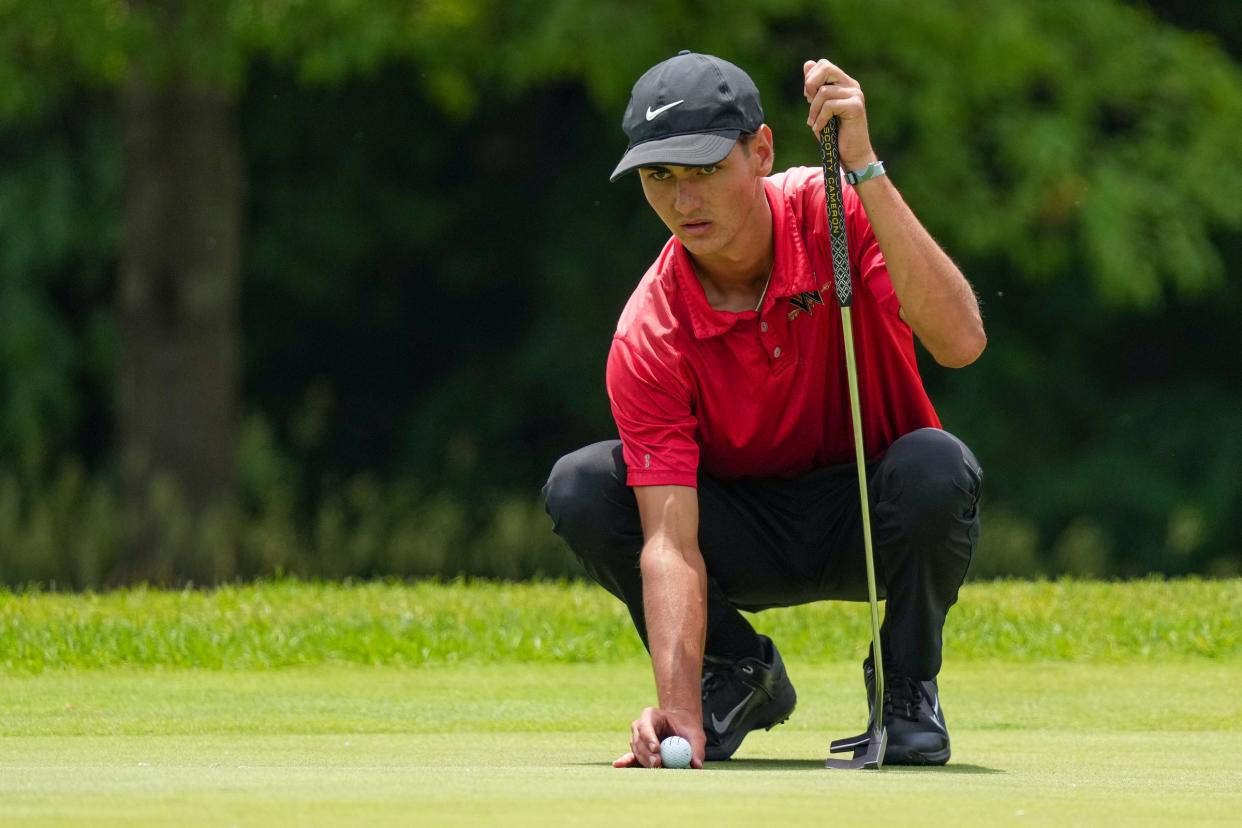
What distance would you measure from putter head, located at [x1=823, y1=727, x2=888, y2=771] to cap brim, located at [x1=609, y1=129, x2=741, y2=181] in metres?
1.13

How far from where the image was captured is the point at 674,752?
13.0 ft

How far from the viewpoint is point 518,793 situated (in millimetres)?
3141

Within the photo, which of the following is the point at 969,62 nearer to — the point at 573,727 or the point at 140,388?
the point at 140,388

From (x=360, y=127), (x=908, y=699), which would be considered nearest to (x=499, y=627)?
(x=908, y=699)

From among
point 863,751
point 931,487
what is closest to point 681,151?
point 931,487

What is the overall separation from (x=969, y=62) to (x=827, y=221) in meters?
7.85

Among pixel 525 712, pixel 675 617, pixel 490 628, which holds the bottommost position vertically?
pixel 490 628

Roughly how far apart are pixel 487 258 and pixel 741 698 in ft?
39.7

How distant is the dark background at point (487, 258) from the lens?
457 inches

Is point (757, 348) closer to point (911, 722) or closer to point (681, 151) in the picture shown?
point (681, 151)

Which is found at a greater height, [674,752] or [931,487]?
[931,487]

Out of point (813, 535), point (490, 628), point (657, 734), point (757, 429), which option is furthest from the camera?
point (490, 628)

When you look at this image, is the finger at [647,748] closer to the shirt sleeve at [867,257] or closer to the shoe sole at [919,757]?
the shoe sole at [919,757]

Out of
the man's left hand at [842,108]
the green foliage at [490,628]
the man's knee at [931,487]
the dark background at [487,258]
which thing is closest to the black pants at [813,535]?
the man's knee at [931,487]
